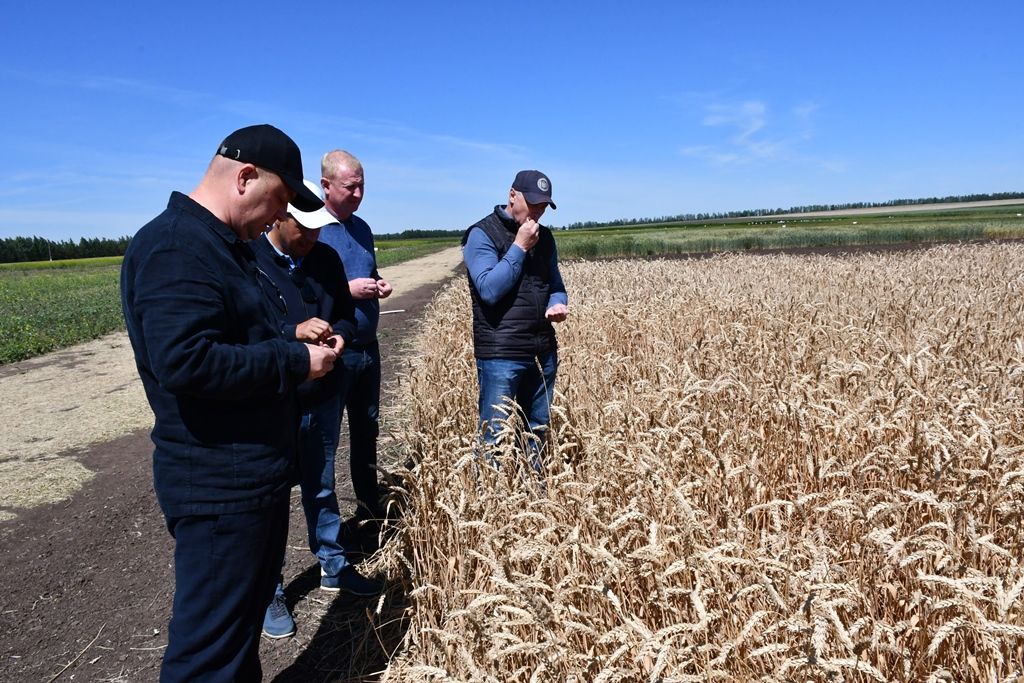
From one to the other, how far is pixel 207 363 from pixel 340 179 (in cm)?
214

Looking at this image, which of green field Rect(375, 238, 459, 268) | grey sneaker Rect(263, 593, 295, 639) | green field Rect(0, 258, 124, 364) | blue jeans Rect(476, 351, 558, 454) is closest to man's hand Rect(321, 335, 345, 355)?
blue jeans Rect(476, 351, 558, 454)

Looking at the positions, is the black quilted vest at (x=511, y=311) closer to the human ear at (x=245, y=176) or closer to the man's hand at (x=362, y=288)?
the man's hand at (x=362, y=288)

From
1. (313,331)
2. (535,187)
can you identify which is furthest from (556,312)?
(313,331)

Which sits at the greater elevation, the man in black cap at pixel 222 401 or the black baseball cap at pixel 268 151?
the black baseball cap at pixel 268 151

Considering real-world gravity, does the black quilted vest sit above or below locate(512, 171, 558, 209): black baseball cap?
below

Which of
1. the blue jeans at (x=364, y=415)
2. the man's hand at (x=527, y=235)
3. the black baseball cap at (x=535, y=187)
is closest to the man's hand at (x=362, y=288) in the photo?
the blue jeans at (x=364, y=415)

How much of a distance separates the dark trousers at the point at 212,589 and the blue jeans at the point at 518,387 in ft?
5.56

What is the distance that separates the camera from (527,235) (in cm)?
361

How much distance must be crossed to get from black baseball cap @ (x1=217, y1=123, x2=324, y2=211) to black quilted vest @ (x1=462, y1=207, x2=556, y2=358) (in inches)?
70.9

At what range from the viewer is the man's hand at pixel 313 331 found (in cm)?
243

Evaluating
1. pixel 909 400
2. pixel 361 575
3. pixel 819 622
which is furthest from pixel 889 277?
pixel 819 622

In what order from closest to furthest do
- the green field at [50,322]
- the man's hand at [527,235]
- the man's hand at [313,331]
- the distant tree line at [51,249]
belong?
the man's hand at [313,331]
the man's hand at [527,235]
the green field at [50,322]
the distant tree line at [51,249]

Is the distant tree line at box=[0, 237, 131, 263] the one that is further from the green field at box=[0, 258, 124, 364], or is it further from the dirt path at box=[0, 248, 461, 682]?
the dirt path at box=[0, 248, 461, 682]

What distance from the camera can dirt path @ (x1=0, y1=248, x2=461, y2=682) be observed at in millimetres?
3254
